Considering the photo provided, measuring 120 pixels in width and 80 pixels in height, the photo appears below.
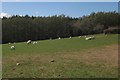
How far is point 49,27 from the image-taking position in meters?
108

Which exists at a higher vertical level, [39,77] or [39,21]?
[39,21]

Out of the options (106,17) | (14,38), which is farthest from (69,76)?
(106,17)

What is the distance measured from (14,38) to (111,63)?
234 ft

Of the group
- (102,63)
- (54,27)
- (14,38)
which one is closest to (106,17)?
(54,27)

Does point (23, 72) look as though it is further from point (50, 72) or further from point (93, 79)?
point (93, 79)

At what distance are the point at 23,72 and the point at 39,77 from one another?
7.13ft

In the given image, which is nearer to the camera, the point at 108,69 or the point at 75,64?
the point at 108,69

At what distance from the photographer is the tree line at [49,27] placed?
9419 cm

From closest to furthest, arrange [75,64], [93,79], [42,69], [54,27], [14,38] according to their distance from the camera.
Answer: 1. [93,79]
2. [42,69]
3. [75,64]
4. [14,38]
5. [54,27]

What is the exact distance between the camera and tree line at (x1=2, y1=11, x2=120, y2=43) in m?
94.2

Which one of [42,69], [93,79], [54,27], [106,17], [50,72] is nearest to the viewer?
[93,79]

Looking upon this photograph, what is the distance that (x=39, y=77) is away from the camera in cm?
1717

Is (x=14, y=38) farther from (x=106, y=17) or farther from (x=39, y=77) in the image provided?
(x=39, y=77)

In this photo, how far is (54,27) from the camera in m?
109
